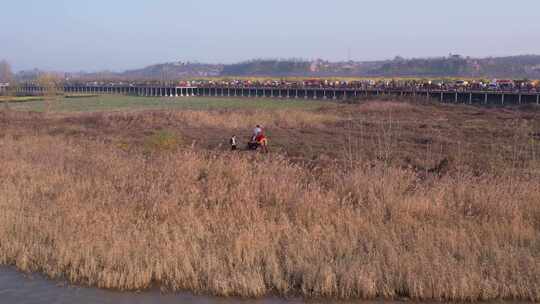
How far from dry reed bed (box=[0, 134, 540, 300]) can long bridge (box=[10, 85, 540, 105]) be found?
61.6 meters

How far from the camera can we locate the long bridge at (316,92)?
2741 inches

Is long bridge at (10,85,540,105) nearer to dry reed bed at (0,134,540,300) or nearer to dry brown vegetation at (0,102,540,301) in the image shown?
dry brown vegetation at (0,102,540,301)

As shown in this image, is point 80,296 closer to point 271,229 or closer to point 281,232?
point 271,229

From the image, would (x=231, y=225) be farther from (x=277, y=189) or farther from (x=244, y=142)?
(x=244, y=142)

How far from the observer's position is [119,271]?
8.12 metres

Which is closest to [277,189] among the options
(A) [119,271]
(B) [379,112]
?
(A) [119,271]

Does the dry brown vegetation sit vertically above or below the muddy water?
above

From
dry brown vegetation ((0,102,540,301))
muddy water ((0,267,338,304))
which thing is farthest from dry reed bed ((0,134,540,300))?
muddy water ((0,267,338,304))

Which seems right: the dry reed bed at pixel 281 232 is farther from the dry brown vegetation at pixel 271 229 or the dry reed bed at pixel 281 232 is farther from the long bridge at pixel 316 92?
the long bridge at pixel 316 92

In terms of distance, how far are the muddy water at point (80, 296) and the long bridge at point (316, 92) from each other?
6575cm

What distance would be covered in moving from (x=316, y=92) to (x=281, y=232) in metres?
87.1

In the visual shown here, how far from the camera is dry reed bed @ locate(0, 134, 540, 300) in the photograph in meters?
7.70

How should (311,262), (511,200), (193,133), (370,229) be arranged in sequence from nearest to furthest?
(311,262)
(370,229)
(511,200)
(193,133)

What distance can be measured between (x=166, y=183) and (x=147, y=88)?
386ft
